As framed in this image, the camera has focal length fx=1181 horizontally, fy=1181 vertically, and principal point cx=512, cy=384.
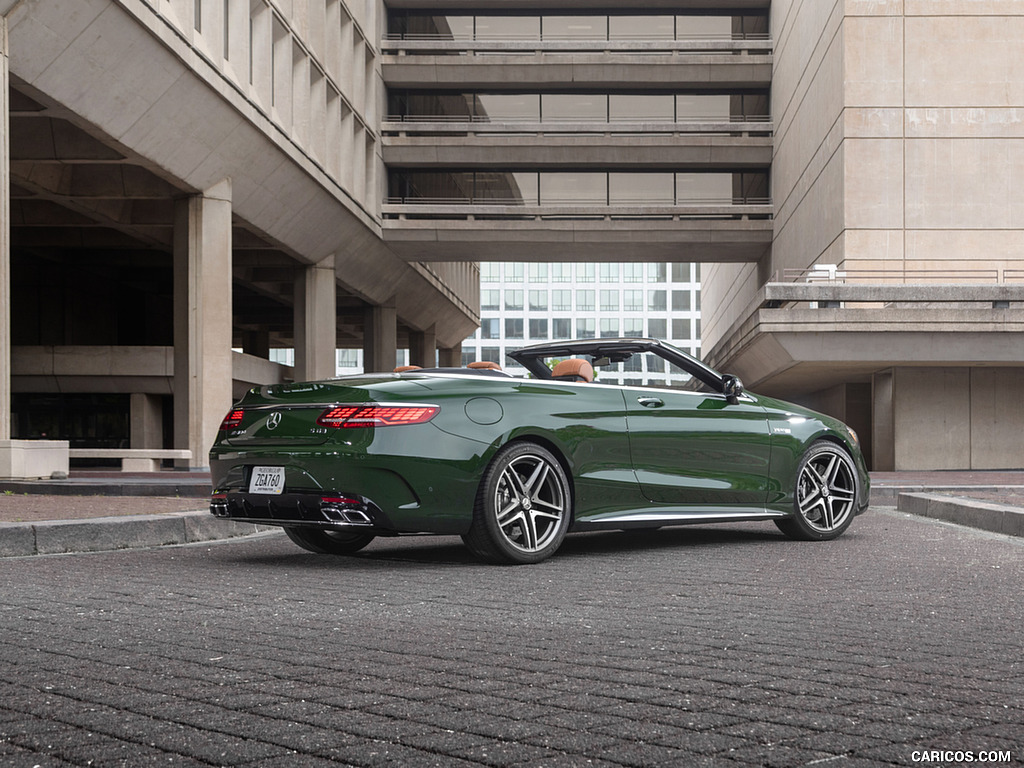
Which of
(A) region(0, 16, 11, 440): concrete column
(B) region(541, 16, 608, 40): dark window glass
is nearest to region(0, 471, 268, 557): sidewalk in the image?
(A) region(0, 16, 11, 440): concrete column

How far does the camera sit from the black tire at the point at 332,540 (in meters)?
7.67

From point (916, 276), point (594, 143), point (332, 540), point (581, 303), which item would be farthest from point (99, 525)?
point (581, 303)

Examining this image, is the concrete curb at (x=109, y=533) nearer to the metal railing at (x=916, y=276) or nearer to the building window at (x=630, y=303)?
the metal railing at (x=916, y=276)

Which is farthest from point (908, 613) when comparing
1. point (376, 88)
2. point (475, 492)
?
point (376, 88)

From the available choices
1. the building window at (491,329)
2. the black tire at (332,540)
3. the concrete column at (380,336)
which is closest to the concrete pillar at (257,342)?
the concrete column at (380,336)

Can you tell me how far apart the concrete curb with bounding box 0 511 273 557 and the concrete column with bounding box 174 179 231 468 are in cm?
1837

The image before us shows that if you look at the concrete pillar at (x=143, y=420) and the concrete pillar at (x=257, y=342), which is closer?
the concrete pillar at (x=143, y=420)

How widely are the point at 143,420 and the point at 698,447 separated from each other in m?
31.1

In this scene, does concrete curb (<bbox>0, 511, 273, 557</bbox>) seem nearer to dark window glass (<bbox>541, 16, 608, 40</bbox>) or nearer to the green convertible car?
the green convertible car

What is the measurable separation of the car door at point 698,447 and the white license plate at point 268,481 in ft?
7.26

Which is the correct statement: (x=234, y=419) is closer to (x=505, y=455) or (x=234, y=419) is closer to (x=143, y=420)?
(x=505, y=455)

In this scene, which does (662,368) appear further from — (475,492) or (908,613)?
(908,613)

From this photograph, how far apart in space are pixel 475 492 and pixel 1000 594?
9.04 feet

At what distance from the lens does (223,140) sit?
2606 centimetres
